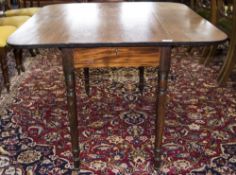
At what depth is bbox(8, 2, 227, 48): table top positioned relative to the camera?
4.21ft

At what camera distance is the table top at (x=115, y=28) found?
1284 mm

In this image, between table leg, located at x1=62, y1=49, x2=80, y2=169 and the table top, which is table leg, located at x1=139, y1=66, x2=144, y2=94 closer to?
the table top

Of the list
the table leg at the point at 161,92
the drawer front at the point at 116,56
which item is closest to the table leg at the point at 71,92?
the drawer front at the point at 116,56

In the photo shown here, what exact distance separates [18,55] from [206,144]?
185cm

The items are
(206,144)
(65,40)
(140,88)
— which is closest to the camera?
(65,40)

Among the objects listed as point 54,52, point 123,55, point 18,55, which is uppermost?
point 123,55

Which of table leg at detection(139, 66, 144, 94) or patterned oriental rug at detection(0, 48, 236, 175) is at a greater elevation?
table leg at detection(139, 66, 144, 94)

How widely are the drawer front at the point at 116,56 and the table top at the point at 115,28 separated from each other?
0.17ft

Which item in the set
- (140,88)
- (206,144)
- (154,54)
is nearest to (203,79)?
(140,88)

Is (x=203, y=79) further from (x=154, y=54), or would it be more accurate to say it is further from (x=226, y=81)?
(x=154, y=54)

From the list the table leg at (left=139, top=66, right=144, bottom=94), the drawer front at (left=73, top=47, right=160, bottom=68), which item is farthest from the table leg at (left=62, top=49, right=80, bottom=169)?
the table leg at (left=139, top=66, right=144, bottom=94)

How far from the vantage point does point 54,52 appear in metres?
3.49

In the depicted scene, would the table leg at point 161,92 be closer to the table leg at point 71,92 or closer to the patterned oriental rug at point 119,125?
the patterned oriental rug at point 119,125

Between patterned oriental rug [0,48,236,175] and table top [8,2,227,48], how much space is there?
69cm
